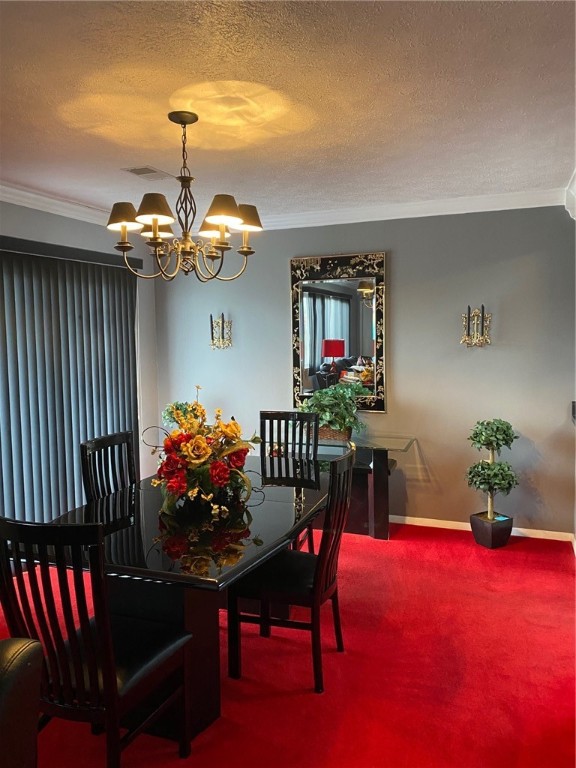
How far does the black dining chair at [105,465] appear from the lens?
10.3ft

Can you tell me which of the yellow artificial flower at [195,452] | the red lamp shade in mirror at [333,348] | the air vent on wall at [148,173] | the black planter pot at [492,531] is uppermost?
the air vent on wall at [148,173]

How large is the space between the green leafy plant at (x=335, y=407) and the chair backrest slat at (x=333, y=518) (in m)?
1.92

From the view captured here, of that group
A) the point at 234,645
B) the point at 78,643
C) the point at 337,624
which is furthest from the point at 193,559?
the point at 337,624

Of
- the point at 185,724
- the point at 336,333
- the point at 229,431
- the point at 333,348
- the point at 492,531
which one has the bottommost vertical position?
the point at 185,724

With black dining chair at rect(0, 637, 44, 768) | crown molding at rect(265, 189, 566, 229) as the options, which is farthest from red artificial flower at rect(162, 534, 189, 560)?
crown molding at rect(265, 189, 566, 229)

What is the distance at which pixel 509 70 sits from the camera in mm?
2240

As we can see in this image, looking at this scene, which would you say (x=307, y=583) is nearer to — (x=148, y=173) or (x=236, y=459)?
(x=236, y=459)

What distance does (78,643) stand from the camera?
1.91 metres

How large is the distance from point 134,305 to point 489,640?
A: 3739 millimetres

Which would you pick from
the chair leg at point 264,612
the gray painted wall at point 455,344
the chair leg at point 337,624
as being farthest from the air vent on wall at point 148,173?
the chair leg at point 337,624

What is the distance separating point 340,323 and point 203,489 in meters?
2.59

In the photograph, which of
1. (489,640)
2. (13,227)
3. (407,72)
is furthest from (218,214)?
(489,640)

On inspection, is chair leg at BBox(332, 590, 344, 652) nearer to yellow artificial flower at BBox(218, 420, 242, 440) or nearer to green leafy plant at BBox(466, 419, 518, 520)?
yellow artificial flower at BBox(218, 420, 242, 440)

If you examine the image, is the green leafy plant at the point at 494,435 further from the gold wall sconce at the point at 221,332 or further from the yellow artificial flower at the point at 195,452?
the yellow artificial flower at the point at 195,452
